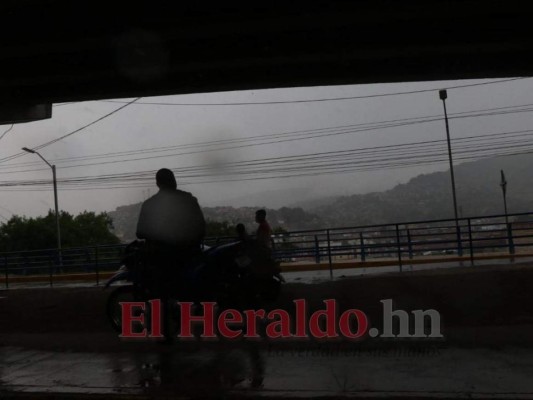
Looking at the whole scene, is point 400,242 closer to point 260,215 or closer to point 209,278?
point 260,215

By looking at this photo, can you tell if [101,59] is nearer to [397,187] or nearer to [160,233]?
[160,233]

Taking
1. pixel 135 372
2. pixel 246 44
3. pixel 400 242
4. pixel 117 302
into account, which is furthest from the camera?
pixel 400 242

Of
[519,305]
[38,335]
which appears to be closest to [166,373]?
[38,335]

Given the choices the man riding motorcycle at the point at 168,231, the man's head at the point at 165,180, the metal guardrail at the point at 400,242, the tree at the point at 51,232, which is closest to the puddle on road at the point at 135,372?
the man riding motorcycle at the point at 168,231

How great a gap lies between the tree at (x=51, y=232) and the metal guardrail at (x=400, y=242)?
2262cm

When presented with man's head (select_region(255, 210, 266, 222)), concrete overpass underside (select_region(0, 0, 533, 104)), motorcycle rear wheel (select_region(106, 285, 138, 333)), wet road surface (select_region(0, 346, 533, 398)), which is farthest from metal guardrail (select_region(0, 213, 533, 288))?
wet road surface (select_region(0, 346, 533, 398))

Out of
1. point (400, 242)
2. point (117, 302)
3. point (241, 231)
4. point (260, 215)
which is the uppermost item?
point (260, 215)

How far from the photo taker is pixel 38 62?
38.0 feet

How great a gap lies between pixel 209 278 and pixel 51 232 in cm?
3564

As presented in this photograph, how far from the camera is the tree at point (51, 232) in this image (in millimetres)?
39844

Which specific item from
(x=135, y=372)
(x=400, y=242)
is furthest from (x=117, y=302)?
(x=400, y=242)

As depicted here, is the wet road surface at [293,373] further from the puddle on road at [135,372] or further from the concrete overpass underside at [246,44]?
the concrete overpass underside at [246,44]

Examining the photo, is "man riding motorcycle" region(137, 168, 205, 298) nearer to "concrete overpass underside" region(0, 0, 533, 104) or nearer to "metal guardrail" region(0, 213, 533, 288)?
"concrete overpass underside" region(0, 0, 533, 104)

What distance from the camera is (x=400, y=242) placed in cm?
1548
